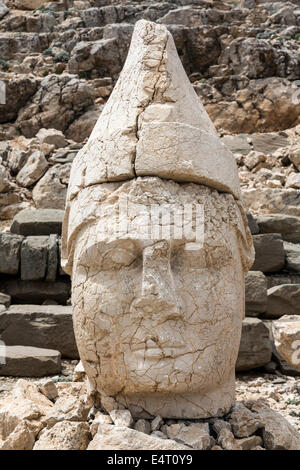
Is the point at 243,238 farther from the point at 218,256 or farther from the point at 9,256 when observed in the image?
the point at 9,256

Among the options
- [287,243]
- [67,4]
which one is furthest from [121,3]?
[287,243]

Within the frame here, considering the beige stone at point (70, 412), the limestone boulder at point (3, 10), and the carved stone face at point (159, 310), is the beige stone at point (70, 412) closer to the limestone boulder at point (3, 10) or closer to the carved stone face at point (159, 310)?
the carved stone face at point (159, 310)

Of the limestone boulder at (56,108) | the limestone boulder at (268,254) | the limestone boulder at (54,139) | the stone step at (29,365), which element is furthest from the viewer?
the limestone boulder at (56,108)

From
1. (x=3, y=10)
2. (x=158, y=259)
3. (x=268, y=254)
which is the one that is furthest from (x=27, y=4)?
(x=158, y=259)

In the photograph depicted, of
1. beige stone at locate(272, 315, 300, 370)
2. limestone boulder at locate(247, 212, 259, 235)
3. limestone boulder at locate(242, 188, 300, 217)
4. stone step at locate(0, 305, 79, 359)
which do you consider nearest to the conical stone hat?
beige stone at locate(272, 315, 300, 370)

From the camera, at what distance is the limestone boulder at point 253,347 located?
515cm

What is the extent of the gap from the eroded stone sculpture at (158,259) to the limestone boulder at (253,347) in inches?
101

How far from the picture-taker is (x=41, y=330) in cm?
563

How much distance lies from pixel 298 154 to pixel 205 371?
36.2 ft

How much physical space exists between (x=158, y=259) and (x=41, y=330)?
12.1ft

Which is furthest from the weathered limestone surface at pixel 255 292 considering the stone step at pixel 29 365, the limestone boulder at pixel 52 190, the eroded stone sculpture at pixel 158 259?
the limestone boulder at pixel 52 190

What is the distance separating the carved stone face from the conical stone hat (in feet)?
0.34

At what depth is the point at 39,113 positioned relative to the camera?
54.7 ft
